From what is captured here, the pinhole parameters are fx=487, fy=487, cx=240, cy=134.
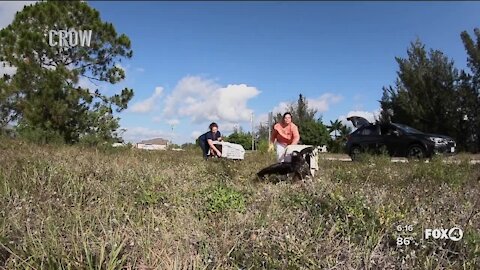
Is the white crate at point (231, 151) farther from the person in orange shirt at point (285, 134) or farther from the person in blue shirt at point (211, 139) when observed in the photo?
the person in orange shirt at point (285, 134)

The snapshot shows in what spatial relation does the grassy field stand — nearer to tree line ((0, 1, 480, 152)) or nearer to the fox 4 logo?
the fox 4 logo

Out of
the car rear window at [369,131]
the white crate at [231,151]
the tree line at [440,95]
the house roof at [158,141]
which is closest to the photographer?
the white crate at [231,151]

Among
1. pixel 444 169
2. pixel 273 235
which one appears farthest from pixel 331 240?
pixel 444 169

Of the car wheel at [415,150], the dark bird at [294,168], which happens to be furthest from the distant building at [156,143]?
the dark bird at [294,168]

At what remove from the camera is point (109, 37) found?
1656cm

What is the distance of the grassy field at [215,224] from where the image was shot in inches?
120

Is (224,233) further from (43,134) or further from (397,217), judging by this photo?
(43,134)

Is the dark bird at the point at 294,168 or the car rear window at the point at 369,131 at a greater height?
the car rear window at the point at 369,131

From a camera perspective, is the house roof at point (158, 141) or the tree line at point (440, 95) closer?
the house roof at point (158, 141)

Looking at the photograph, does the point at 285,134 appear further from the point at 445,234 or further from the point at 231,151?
the point at 445,234

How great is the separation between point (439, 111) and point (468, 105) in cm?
152

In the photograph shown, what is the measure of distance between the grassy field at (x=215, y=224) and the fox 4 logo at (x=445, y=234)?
0.14 ft

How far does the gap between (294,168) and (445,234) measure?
3398 mm

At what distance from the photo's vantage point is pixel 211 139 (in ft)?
36.4
